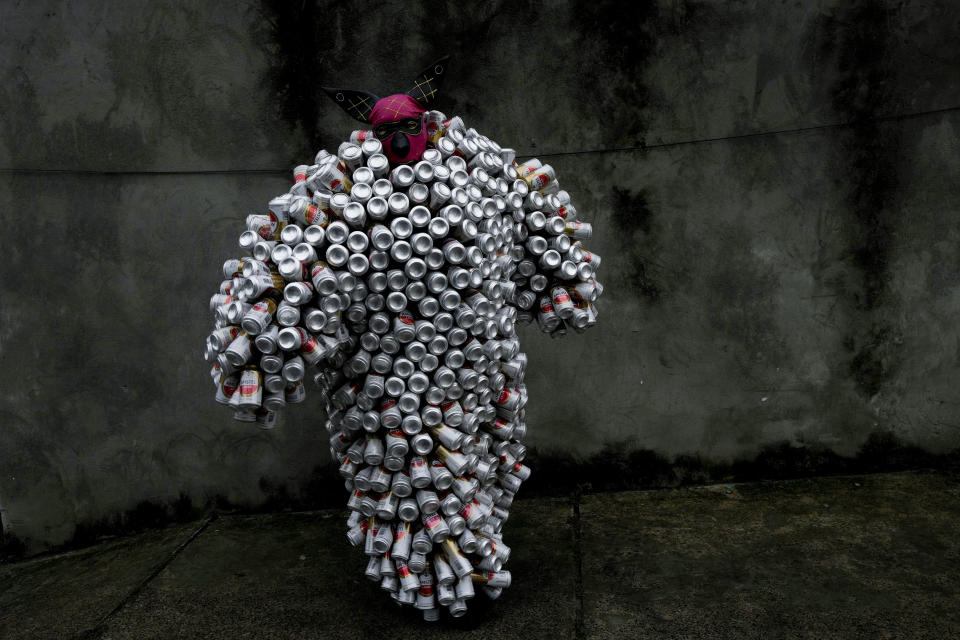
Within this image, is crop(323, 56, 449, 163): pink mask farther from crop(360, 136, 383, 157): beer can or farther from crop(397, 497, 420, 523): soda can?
crop(397, 497, 420, 523): soda can

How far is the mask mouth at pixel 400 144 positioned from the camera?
2.25 metres

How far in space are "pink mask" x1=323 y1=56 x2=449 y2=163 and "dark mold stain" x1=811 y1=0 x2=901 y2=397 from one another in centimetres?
198

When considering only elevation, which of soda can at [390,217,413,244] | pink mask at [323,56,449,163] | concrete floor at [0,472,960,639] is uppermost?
pink mask at [323,56,449,163]

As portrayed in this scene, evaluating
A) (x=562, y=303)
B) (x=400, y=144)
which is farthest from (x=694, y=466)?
(x=400, y=144)

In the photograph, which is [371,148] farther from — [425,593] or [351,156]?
[425,593]

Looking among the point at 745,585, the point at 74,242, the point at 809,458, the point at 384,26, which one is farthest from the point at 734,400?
the point at 74,242

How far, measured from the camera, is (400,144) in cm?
225

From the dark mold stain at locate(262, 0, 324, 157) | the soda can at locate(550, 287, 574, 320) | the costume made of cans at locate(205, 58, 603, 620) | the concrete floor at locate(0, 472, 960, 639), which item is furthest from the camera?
the dark mold stain at locate(262, 0, 324, 157)

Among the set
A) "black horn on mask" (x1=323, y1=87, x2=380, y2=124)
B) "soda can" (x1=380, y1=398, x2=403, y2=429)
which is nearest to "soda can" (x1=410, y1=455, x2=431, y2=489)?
"soda can" (x1=380, y1=398, x2=403, y2=429)

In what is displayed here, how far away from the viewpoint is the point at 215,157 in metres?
3.51

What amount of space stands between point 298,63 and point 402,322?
72.5 inches

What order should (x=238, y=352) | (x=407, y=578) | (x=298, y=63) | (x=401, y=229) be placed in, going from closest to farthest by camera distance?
(x=238, y=352) < (x=401, y=229) < (x=407, y=578) < (x=298, y=63)

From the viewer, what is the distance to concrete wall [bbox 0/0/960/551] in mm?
3354

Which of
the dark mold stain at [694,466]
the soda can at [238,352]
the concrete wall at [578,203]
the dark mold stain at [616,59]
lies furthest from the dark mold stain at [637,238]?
the soda can at [238,352]
